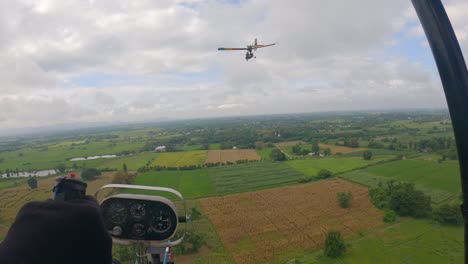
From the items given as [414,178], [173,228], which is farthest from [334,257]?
[414,178]

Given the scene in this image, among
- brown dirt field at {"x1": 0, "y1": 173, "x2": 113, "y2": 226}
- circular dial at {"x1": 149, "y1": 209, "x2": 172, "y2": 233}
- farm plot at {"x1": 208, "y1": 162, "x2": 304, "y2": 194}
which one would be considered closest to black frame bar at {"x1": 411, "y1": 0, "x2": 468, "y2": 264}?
circular dial at {"x1": 149, "y1": 209, "x2": 172, "y2": 233}

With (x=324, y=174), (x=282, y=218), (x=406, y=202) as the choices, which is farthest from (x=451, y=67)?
(x=324, y=174)

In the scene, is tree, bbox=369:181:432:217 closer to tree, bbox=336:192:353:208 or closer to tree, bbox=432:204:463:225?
tree, bbox=432:204:463:225

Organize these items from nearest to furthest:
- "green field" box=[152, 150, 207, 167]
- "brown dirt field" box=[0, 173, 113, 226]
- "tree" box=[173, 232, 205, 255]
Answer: "brown dirt field" box=[0, 173, 113, 226], "tree" box=[173, 232, 205, 255], "green field" box=[152, 150, 207, 167]

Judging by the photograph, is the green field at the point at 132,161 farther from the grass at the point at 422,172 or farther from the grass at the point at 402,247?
the grass at the point at 422,172

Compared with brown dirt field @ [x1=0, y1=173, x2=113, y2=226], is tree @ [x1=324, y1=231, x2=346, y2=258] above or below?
below

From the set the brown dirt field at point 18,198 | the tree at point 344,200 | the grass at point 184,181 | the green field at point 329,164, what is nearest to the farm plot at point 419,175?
the green field at point 329,164
